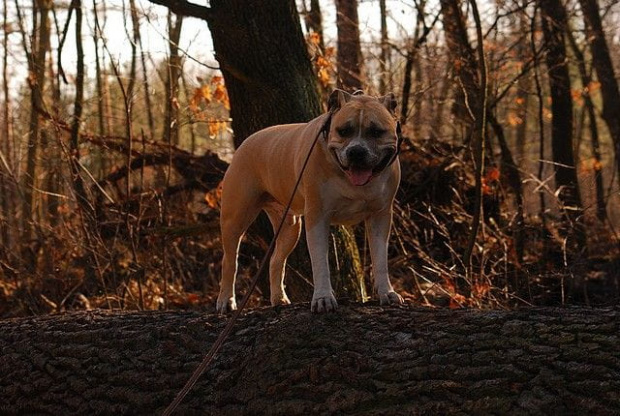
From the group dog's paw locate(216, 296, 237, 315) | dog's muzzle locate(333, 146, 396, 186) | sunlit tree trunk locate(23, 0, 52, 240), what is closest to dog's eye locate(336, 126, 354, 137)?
dog's muzzle locate(333, 146, 396, 186)

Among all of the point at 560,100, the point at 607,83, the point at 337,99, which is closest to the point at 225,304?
the point at 337,99

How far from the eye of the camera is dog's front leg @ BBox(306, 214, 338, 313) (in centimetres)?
514

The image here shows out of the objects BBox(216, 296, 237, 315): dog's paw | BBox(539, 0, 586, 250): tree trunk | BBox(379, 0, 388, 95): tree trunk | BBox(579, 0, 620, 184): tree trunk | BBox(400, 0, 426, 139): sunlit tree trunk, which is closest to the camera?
BBox(216, 296, 237, 315): dog's paw

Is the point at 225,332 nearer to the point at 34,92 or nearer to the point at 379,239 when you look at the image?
the point at 379,239

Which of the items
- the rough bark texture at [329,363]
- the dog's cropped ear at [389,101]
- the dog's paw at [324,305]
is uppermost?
the dog's cropped ear at [389,101]

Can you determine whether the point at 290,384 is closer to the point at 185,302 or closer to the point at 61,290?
the point at 185,302

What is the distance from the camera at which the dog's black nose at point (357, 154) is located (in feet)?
16.3

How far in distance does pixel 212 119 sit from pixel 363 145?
5452mm

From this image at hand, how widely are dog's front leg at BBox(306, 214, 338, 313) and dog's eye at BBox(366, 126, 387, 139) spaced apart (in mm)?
642

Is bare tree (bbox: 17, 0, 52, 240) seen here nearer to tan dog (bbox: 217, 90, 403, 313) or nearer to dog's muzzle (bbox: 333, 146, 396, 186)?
tan dog (bbox: 217, 90, 403, 313)

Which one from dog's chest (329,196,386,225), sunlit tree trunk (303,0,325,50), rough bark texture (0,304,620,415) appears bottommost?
rough bark texture (0,304,620,415)

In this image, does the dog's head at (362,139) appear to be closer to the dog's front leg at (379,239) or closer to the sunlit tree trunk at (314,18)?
the dog's front leg at (379,239)

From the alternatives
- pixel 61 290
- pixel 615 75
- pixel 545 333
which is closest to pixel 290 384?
pixel 545 333

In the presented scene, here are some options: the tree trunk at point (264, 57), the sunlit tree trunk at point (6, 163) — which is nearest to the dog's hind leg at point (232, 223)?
the tree trunk at point (264, 57)
